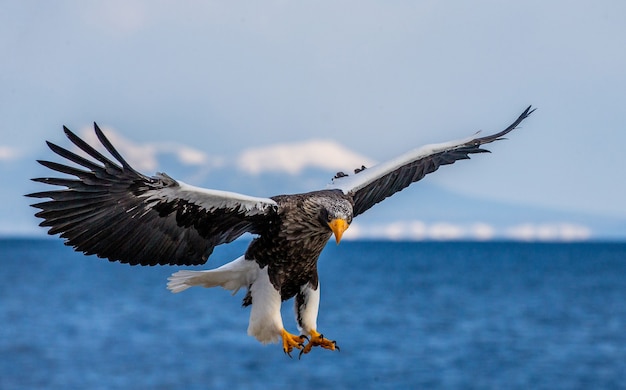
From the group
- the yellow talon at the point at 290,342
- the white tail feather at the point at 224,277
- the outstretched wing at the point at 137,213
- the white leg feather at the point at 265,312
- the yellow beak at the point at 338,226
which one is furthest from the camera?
the white tail feather at the point at 224,277

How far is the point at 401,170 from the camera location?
1068 centimetres

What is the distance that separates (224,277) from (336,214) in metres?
1.34

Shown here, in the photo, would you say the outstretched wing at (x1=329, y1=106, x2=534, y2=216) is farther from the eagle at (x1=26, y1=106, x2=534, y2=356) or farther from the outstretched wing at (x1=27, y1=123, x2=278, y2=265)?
the outstretched wing at (x1=27, y1=123, x2=278, y2=265)

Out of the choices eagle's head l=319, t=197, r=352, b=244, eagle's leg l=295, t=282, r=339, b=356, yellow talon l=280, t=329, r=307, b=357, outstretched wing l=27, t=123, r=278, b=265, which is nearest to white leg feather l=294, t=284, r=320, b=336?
eagle's leg l=295, t=282, r=339, b=356

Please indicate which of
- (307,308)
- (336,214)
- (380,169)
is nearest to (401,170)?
(380,169)

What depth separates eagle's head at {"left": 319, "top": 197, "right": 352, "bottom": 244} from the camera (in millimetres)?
8883

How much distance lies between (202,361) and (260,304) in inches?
1571

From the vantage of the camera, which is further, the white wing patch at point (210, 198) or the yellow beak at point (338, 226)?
the white wing patch at point (210, 198)

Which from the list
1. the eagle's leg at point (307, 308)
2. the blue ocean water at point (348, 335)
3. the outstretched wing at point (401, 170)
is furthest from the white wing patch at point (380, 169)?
the blue ocean water at point (348, 335)

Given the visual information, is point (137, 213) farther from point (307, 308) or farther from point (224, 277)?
point (307, 308)

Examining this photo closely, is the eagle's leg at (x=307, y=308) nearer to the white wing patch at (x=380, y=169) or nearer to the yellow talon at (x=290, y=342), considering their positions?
the yellow talon at (x=290, y=342)

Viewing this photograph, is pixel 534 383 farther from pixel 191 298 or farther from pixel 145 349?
pixel 191 298

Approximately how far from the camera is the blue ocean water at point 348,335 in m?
→ 45.3

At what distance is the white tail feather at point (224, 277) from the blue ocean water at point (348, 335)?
1322 inches
